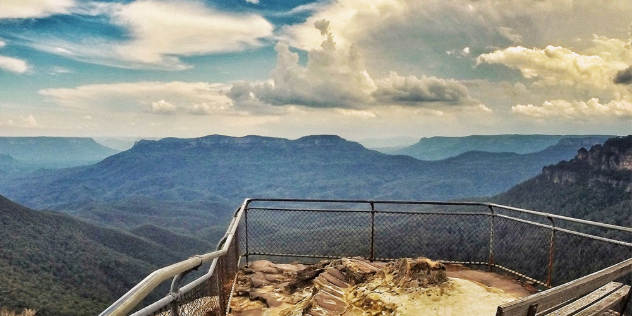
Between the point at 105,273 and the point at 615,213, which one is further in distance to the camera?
the point at 105,273

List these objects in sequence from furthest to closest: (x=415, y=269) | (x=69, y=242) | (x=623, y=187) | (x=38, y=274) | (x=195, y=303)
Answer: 1. (x=69, y=242)
2. (x=623, y=187)
3. (x=38, y=274)
4. (x=415, y=269)
5. (x=195, y=303)

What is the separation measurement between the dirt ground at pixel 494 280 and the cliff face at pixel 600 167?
86992mm

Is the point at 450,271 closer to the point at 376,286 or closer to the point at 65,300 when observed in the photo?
the point at 376,286

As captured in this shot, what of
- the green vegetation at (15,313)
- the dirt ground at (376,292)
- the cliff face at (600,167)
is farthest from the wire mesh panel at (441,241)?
the cliff face at (600,167)

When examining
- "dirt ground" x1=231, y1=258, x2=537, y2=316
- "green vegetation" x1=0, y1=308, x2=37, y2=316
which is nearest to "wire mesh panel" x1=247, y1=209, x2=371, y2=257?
"dirt ground" x1=231, y1=258, x2=537, y2=316

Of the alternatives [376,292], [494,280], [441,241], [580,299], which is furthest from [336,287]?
[441,241]

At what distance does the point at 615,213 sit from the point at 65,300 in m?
81.5

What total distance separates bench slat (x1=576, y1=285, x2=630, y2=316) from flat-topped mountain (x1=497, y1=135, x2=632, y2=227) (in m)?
72.2

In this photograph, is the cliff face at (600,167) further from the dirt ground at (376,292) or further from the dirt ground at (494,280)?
the dirt ground at (376,292)

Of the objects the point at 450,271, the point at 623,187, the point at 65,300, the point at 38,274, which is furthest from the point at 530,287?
the point at 623,187

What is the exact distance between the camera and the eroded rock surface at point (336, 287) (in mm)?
5242

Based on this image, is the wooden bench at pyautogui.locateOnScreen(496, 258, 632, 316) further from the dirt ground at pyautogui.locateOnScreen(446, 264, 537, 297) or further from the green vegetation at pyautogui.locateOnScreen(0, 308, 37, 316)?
the green vegetation at pyautogui.locateOnScreen(0, 308, 37, 316)

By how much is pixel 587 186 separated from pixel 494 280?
90347mm

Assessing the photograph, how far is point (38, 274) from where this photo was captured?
67750mm
